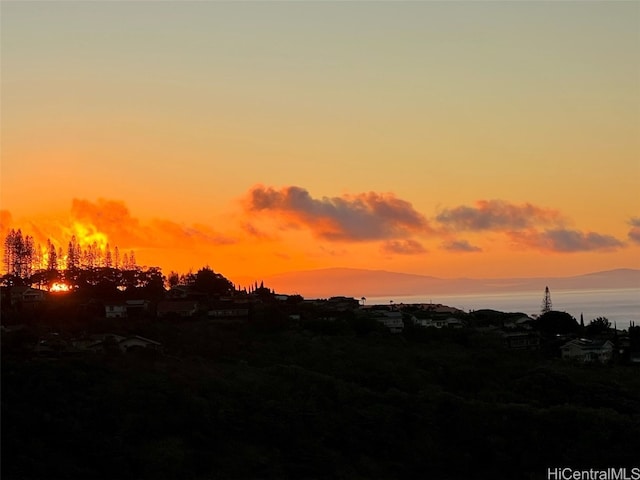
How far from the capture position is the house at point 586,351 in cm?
5572

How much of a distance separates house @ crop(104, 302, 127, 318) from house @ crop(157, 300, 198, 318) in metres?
2.20

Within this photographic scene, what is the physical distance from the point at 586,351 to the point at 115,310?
3079 centimetres

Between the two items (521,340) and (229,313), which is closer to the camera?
(229,313)

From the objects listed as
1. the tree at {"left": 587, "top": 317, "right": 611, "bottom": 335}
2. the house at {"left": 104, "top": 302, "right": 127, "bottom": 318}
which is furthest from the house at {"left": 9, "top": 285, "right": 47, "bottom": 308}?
the tree at {"left": 587, "top": 317, "right": 611, "bottom": 335}

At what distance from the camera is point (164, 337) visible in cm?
4428

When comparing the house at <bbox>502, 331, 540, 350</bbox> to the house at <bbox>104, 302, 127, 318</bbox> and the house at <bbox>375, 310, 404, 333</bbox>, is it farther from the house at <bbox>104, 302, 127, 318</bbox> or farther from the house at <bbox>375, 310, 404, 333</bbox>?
the house at <bbox>104, 302, 127, 318</bbox>

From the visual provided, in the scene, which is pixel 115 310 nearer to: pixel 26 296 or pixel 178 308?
pixel 178 308

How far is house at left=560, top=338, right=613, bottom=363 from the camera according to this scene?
55719mm

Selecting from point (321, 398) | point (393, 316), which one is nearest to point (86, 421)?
point (321, 398)

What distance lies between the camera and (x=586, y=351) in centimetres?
5641

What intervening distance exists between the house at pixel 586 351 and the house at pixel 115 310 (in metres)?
28.9

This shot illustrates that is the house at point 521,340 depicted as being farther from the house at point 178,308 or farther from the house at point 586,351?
the house at point 178,308

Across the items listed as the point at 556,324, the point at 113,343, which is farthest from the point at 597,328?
the point at 113,343

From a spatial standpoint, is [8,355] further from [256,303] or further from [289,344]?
[256,303]
